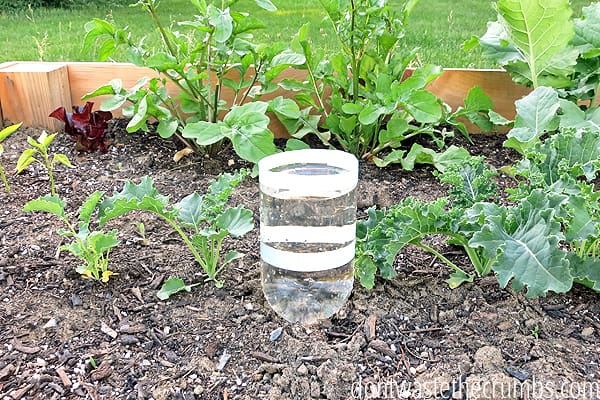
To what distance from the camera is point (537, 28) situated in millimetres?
2367

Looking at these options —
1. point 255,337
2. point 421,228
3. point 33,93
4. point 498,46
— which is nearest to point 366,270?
point 421,228

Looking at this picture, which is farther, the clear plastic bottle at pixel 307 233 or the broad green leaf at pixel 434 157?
the broad green leaf at pixel 434 157

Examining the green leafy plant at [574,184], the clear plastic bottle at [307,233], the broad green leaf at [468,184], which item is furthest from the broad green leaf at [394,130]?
the clear plastic bottle at [307,233]

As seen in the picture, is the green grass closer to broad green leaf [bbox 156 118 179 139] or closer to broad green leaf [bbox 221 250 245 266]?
broad green leaf [bbox 156 118 179 139]

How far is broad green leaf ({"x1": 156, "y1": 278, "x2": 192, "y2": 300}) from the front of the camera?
171 cm

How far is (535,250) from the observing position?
148cm

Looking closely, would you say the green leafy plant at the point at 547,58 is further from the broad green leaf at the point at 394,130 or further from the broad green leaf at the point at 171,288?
the broad green leaf at the point at 171,288

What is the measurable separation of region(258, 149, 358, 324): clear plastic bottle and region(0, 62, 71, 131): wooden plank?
1604 mm

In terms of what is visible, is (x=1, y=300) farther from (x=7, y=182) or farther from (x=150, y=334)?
(x=7, y=182)

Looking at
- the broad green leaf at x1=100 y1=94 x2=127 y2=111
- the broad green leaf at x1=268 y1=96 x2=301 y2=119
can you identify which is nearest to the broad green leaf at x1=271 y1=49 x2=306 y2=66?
the broad green leaf at x1=268 y1=96 x2=301 y2=119

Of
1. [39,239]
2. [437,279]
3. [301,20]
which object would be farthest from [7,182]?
[301,20]

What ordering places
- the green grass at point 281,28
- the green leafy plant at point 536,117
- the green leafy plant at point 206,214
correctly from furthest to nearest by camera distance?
the green grass at point 281,28 < the green leafy plant at point 536,117 < the green leafy plant at point 206,214

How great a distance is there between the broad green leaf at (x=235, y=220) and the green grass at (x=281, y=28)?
1.68m

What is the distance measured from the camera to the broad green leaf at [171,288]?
1707mm
